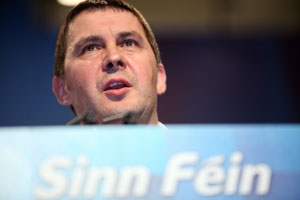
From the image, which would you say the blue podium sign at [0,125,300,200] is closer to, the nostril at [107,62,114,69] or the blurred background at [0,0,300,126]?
the nostril at [107,62,114,69]

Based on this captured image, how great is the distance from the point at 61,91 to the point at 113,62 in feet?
0.80

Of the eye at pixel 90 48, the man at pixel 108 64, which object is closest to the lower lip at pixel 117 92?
the man at pixel 108 64

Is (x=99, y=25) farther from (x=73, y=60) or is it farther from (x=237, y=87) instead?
(x=237, y=87)

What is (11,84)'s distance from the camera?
1628 mm

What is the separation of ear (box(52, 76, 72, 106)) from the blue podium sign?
15.2 inches

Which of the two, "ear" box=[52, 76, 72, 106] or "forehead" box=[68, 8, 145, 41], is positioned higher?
"forehead" box=[68, 8, 145, 41]

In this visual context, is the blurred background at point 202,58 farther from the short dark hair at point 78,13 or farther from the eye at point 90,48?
the eye at point 90,48

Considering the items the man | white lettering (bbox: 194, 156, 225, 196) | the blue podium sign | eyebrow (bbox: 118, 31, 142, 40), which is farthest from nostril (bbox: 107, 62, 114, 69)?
white lettering (bbox: 194, 156, 225, 196)

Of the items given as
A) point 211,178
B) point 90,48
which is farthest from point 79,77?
point 211,178

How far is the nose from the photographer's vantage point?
1118 millimetres

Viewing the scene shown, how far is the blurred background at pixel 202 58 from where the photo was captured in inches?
64.6

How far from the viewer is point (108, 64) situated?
112 centimetres

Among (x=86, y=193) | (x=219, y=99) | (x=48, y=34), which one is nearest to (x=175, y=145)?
(x=86, y=193)

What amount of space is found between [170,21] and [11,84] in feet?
4.03
